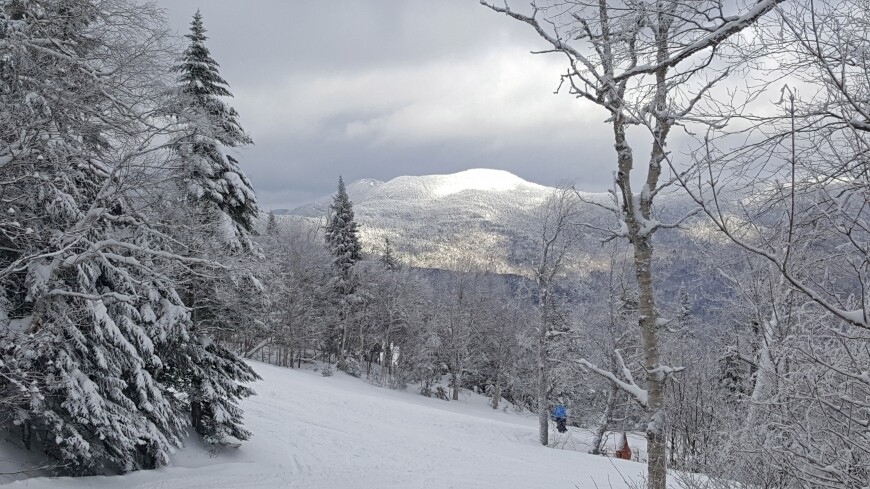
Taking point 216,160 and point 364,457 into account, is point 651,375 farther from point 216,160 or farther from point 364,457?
point 364,457

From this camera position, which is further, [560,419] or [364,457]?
[560,419]

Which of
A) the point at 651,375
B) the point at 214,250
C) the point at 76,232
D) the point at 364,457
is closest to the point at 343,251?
the point at 364,457

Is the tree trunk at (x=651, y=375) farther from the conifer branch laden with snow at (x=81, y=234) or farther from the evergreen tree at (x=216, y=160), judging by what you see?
the evergreen tree at (x=216, y=160)

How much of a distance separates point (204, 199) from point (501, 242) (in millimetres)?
177018

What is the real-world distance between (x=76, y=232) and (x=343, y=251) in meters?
34.7

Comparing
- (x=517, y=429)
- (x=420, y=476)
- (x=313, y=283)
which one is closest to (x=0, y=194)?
(x=420, y=476)

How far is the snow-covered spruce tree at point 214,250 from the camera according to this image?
11383 millimetres

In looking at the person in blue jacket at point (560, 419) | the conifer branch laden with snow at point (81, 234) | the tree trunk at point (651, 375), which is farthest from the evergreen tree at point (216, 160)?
the person in blue jacket at point (560, 419)

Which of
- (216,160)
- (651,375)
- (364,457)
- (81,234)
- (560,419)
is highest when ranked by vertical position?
(216,160)

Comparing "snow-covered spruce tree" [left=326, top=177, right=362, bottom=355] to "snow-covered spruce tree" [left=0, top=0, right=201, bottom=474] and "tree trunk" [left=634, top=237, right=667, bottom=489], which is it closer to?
"snow-covered spruce tree" [left=0, top=0, right=201, bottom=474]

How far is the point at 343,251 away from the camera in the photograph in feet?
133

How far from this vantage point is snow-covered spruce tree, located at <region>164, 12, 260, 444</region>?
11.4 meters

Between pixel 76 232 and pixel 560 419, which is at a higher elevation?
pixel 76 232

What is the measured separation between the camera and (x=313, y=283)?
42.4 meters
